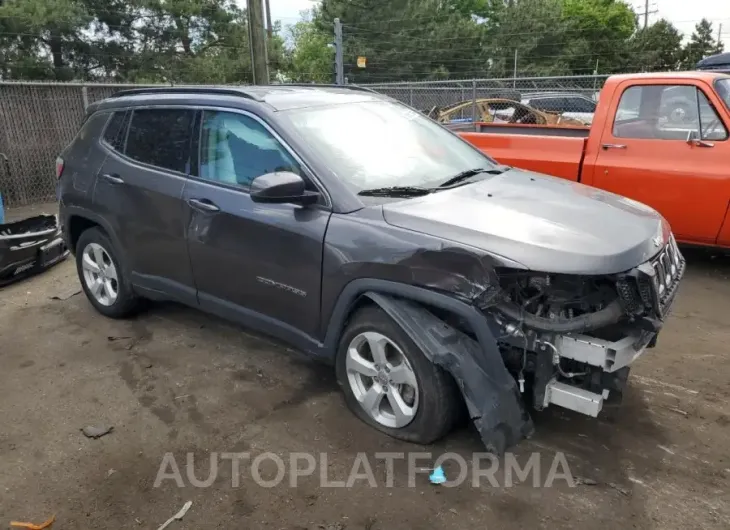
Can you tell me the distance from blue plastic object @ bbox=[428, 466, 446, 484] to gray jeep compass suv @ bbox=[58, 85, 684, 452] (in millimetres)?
184

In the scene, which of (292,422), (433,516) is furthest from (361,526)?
(292,422)

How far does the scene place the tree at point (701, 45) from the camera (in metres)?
51.2

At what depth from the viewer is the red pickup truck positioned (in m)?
5.46

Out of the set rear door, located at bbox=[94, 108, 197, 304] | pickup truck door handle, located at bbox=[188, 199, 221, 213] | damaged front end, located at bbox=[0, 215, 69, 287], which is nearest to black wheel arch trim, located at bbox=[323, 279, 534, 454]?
pickup truck door handle, located at bbox=[188, 199, 221, 213]

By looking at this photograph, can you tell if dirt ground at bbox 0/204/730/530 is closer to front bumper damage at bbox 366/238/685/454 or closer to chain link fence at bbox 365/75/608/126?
front bumper damage at bbox 366/238/685/454

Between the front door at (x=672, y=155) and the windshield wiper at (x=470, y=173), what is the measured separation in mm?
2165

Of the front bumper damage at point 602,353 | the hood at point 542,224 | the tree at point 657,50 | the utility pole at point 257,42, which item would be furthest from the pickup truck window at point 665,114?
the tree at point 657,50

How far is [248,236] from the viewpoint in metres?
3.65

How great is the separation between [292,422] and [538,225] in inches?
68.5

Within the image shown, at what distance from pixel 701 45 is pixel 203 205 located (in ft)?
206

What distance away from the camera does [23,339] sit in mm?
4836

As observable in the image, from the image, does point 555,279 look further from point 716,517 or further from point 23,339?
point 23,339

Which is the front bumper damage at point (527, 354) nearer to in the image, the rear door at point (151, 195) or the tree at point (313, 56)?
the rear door at point (151, 195)

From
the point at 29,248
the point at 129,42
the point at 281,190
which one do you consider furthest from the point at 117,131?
the point at 129,42
